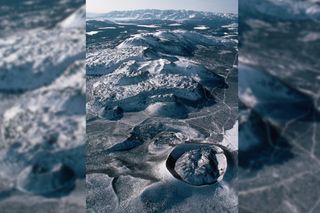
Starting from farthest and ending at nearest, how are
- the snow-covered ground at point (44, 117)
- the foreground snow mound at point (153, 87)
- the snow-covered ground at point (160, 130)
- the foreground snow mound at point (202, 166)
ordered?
the foreground snow mound at point (153, 87) → the foreground snow mound at point (202, 166) → the snow-covered ground at point (160, 130) → the snow-covered ground at point (44, 117)

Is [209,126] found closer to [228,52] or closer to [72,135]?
[72,135]

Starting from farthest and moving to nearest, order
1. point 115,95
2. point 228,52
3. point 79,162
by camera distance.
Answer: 1. point 228,52
2. point 115,95
3. point 79,162

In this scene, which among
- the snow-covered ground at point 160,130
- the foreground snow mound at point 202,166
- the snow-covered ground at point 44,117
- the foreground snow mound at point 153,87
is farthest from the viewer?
the foreground snow mound at point 153,87

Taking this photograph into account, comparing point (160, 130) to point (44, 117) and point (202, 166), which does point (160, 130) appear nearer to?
point (202, 166)

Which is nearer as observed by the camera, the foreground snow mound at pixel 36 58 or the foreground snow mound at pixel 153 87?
the foreground snow mound at pixel 36 58

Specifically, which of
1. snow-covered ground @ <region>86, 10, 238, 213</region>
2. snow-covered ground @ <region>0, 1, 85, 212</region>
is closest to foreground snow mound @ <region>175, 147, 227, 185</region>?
snow-covered ground @ <region>86, 10, 238, 213</region>

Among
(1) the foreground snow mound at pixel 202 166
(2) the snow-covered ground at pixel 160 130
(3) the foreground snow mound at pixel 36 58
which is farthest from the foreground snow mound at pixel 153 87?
(3) the foreground snow mound at pixel 36 58

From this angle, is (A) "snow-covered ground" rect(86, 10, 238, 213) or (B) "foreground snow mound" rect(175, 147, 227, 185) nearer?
(A) "snow-covered ground" rect(86, 10, 238, 213)

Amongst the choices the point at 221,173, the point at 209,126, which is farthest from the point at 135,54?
the point at 221,173

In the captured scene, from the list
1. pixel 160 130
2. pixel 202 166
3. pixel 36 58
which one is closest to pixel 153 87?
pixel 160 130

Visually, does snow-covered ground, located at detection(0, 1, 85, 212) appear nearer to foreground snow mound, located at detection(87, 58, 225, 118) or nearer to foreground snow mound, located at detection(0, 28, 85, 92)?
foreground snow mound, located at detection(0, 28, 85, 92)

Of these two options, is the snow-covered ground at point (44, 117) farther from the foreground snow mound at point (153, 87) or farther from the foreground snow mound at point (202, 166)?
the foreground snow mound at point (153, 87)
